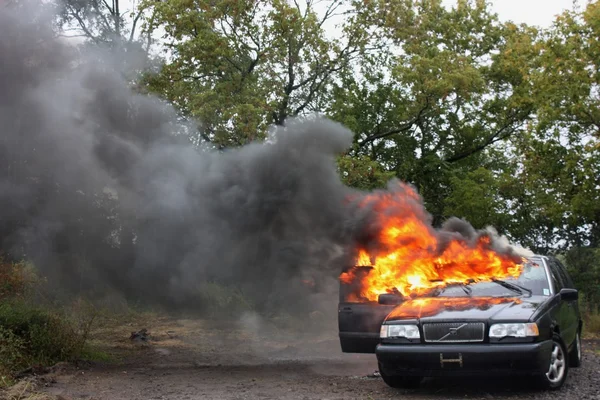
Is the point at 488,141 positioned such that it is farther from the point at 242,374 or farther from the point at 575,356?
the point at 242,374

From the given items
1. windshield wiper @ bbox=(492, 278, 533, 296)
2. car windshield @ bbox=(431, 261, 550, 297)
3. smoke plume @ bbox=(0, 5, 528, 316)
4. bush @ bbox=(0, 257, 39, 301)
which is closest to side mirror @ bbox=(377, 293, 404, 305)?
car windshield @ bbox=(431, 261, 550, 297)

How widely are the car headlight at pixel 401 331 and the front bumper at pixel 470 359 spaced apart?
0.39 ft

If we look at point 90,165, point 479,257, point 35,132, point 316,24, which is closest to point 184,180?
point 90,165

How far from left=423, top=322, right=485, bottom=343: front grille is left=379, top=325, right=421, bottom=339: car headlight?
0.11 meters

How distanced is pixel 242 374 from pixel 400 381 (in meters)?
2.86

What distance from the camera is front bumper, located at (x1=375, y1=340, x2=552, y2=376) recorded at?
23.0 ft

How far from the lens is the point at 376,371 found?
9742 millimetres

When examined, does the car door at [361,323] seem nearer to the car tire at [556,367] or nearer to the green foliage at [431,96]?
the car tire at [556,367]

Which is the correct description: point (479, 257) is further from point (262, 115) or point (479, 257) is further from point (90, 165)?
point (262, 115)

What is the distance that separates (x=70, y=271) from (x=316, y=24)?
991 centimetres

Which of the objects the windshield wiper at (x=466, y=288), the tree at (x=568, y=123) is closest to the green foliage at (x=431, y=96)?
the tree at (x=568, y=123)

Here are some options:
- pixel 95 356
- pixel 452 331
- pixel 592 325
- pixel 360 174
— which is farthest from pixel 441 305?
pixel 360 174

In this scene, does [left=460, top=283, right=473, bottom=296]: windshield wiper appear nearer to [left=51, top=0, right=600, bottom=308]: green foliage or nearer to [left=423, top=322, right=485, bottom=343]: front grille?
[left=423, top=322, right=485, bottom=343]: front grille

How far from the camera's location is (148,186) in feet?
40.5
